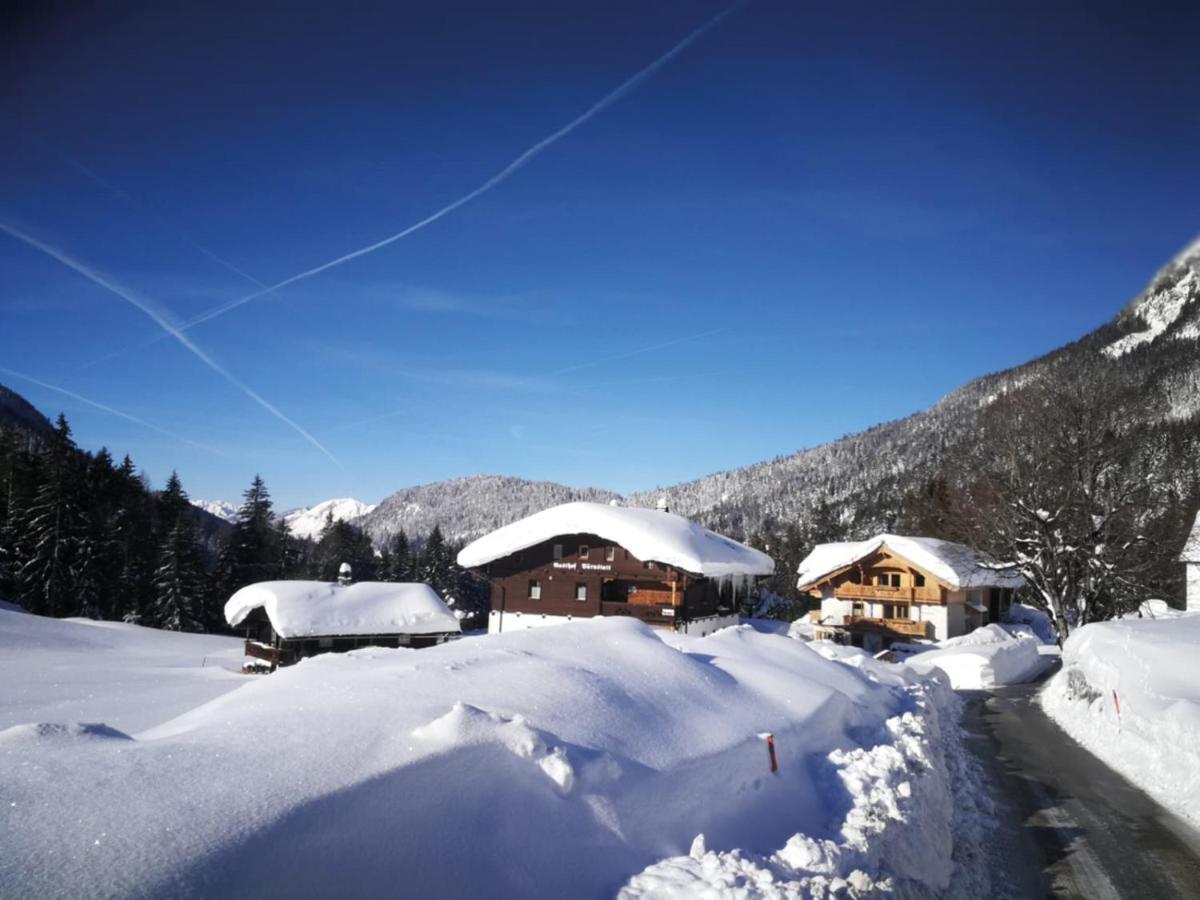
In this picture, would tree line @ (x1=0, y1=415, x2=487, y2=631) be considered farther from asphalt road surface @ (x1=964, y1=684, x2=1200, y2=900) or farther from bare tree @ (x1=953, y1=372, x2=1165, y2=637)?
asphalt road surface @ (x1=964, y1=684, x2=1200, y2=900)

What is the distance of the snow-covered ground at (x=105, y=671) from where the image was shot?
14.5 m

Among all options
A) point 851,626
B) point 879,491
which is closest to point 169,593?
point 851,626

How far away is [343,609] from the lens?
30297 mm

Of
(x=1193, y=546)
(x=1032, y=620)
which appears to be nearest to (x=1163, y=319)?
(x=1032, y=620)

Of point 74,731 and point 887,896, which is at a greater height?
point 74,731

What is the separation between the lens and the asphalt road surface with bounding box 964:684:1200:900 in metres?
8.19

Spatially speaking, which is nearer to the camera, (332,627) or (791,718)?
(791,718)

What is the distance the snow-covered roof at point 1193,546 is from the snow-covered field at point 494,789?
95.4ft

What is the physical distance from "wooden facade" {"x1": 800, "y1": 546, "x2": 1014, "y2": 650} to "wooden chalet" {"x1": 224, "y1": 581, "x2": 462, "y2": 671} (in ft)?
68.6

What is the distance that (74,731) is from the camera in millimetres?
5375

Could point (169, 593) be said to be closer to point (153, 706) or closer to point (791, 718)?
point (153, 706)

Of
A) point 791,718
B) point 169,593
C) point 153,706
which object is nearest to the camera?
point 791,718

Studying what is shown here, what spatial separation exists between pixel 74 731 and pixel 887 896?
6.62 m

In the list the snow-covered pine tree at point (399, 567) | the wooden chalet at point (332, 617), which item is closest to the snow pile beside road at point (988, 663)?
the wooden chalet at point (332, 617)
